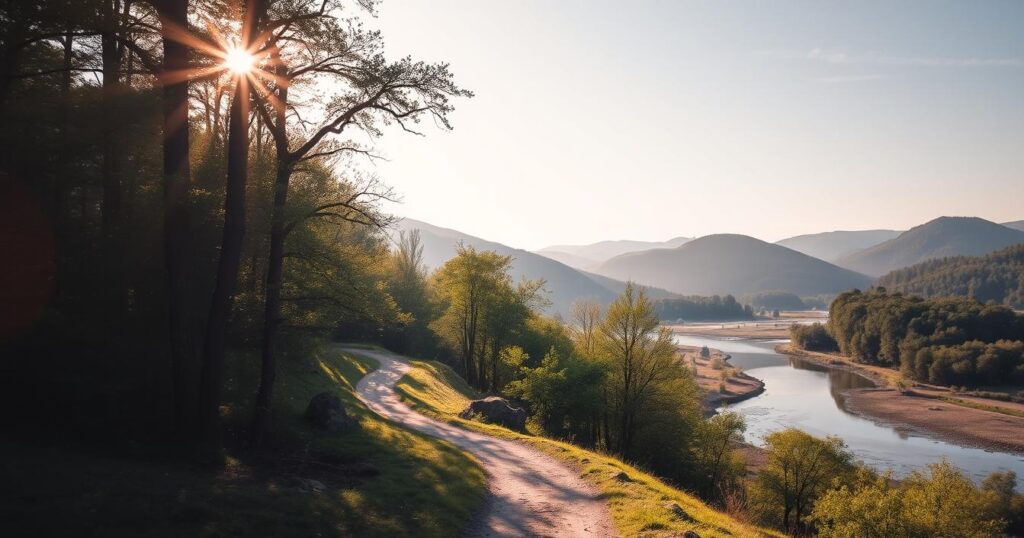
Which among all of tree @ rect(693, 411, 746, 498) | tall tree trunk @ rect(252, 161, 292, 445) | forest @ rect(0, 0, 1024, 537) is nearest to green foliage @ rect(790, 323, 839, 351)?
tree @ rect(693, 411, 746, 498)

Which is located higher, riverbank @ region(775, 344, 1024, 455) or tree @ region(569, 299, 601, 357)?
tree @ region(569, 299, 601, 357)

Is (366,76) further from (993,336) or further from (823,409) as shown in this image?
(993,336)

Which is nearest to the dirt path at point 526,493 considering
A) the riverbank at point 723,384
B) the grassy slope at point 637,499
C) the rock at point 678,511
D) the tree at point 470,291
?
the grassy slope at point 637,499

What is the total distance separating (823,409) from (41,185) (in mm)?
92212

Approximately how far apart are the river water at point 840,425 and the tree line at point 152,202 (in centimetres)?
2923

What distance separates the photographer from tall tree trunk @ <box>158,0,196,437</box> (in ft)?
43.3

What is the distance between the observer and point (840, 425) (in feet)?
228

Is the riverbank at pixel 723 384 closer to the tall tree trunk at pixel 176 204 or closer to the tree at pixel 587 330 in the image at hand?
the tree at pixel 587 330

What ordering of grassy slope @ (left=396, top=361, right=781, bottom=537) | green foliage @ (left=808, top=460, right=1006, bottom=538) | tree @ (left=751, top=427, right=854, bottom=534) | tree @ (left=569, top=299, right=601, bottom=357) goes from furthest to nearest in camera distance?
tree @ (left=569, top=299, right=601, bottom=357)
tree @ (left=751, top=427, right=854, bottom=534)
green foliage @ (left=808, top=460, right=1006, bottom=538)
grassy slope @ (left=396, top=361, right=781, bottom=537)

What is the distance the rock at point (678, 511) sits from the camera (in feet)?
43.3

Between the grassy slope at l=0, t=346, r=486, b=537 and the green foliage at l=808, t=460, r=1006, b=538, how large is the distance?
19249mm

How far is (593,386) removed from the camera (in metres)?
34.6

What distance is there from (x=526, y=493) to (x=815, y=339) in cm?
16220

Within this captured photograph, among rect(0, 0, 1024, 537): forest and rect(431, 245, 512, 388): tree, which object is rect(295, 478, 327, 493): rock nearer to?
rect(0, 0, 1024, 537): forest
